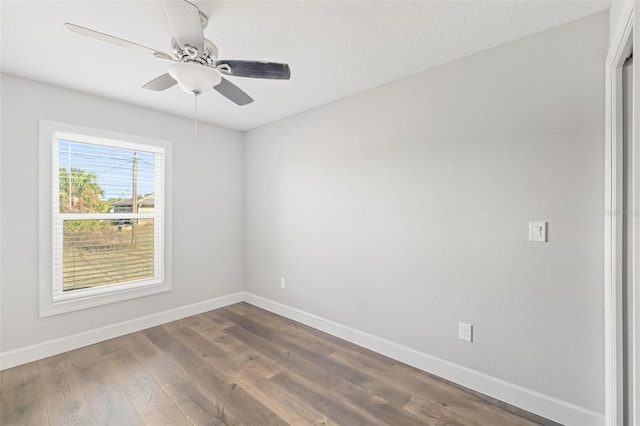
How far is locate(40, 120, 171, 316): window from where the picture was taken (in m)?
2.54

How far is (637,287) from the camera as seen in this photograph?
3.21 ft

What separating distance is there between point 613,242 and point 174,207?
3.80 meters

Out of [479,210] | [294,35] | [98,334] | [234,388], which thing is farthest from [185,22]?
[98,334]

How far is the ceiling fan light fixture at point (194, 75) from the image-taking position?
148 cm

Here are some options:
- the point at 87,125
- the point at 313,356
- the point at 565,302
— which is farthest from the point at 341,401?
the point at 87,125

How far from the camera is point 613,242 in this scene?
1.49m

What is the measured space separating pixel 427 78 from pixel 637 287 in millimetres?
1874

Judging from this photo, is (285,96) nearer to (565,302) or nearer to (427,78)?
(427,78)

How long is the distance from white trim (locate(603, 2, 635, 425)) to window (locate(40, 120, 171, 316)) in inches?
149

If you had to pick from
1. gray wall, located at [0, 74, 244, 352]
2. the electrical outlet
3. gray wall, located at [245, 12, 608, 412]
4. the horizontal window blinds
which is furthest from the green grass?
the electrical outlet

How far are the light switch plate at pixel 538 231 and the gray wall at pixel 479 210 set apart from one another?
0.03 metres

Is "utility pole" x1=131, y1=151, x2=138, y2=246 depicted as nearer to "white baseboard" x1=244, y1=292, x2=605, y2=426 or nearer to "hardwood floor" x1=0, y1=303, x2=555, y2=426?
"hardwood floor" x1=0, y1=303, x2=555, y2=426

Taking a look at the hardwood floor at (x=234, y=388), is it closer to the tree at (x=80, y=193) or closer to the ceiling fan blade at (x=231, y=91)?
the tree at (x=80, y=193)

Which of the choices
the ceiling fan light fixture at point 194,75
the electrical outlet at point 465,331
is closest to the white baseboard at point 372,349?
the electrical outlet at point 465,331
